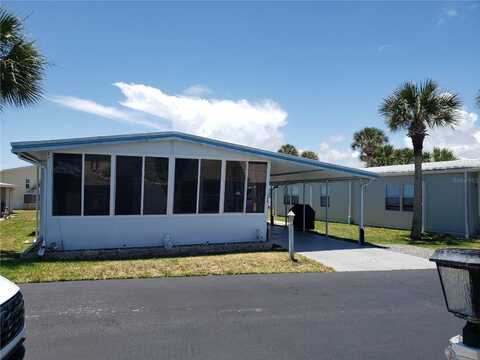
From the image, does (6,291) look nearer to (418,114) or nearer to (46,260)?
(46,260)

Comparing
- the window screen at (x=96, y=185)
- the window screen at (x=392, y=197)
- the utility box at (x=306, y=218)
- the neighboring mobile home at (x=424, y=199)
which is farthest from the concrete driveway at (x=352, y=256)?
the window screen at (x=392, y=197)

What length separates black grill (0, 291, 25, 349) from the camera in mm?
3262

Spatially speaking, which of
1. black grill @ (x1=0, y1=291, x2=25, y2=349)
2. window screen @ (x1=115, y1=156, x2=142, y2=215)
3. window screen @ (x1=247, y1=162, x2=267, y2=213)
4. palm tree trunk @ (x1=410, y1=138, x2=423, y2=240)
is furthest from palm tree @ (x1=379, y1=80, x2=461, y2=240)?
black grill @ (x1=0, y1=291, x2=25, y2=349)

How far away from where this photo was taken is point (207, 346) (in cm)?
518

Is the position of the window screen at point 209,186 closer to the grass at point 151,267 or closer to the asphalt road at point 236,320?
the grass at point 151,267

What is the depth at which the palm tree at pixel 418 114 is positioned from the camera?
18.2 m

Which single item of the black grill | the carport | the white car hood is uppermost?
the carport

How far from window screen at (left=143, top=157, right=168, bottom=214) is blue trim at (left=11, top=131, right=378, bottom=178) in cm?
75

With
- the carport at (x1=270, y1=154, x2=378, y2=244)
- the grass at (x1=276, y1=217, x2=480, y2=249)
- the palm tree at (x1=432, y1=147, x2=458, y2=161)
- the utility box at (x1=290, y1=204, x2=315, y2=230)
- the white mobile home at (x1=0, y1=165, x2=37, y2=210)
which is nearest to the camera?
the carport at (x1=270, y1=154, x2=378, y2=244)

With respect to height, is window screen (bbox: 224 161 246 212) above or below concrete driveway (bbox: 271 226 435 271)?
above

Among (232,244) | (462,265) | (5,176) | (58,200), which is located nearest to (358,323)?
(462,265)

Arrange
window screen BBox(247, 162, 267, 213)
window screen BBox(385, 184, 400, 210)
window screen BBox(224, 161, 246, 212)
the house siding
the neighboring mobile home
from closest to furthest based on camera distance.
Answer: the house siding → window screen BBox(224, 161, 246, 212) → window screen BBox(247, 162, 267, 213) → the neighboring mobile home → window screen BBox(385, 184, 400, 210)

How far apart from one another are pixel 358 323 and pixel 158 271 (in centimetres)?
518

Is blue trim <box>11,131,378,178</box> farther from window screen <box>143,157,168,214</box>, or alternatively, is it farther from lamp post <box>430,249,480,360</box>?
lamp post <box>430,249,480,360</box>
